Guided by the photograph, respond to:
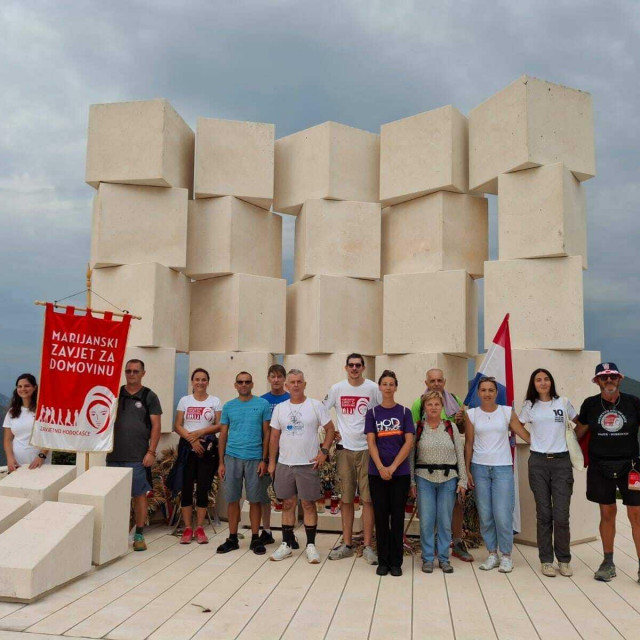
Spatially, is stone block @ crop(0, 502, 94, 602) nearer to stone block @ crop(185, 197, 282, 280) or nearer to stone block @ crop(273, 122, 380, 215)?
stone block @ crop(185, 197, 282, 280)

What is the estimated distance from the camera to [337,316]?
7477mm

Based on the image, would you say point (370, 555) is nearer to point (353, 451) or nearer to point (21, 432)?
point (353, 451)

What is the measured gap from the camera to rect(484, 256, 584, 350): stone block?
20.7 ft

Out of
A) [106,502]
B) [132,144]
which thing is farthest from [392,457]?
[132,144]

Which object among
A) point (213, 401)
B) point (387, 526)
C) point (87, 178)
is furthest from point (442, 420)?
point (87, 178)

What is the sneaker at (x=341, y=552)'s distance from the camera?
545cm

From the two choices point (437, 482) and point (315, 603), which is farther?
point (437, 482)


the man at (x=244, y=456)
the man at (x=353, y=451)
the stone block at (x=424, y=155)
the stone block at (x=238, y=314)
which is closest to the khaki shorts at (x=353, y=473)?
the man at (x=353, y=451)

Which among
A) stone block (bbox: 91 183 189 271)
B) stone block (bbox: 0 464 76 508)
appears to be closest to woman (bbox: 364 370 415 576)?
stone block (bbox: 0 464 76 508)

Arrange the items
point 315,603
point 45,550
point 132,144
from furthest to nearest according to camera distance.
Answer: point 132,144 → point 45,550 → point 315,603

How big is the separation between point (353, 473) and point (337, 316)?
7.67 feet

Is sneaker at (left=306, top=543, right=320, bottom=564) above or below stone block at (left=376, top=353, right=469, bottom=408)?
below

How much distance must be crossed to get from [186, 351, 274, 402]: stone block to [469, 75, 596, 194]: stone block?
3109 millimetres

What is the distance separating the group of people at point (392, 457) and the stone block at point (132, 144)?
7.32ft
